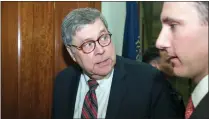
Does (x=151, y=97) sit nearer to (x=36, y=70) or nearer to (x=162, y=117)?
(x=162, y=117)

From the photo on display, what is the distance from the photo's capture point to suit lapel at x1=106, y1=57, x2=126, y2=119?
1.12 metres

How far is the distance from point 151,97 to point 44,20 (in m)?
0.73

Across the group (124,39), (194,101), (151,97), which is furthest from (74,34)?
(124,39)

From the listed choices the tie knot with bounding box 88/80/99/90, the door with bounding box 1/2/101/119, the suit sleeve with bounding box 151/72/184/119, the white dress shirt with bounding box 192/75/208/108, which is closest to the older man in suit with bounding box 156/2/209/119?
the white dress shirt with bounding box 192/75/208/108

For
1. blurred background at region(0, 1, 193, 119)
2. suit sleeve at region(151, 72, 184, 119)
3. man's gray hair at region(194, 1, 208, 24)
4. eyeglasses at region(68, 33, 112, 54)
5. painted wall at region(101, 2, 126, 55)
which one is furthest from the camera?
painted wall at region(101, 2, 126, 55)

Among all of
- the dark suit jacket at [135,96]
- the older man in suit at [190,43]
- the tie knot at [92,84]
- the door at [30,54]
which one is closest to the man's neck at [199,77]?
the older man in suit at [190,43]

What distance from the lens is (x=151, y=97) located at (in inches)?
44.8

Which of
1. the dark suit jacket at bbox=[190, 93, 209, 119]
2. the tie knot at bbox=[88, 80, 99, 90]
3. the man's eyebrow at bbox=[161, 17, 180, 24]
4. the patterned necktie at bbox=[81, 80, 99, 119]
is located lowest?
the patterned necktie at bbox=[81, 80, 99, 119]

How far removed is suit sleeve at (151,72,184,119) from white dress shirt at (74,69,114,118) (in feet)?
0.74

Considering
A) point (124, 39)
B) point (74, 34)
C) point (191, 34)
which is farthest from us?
point (124, 39)

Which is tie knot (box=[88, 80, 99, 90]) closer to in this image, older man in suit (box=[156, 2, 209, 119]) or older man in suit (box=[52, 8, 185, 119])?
older man in suit (box=[52, 8, 185, 119])

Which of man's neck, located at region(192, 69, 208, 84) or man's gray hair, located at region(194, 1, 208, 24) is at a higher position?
man's gray hair, located at region(194, 1, 208, 24)

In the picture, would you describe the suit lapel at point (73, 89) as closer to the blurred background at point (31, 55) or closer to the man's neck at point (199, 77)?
the blurred background at point (31, 55)

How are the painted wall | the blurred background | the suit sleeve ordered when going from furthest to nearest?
the painted wall, the blurred background, the suit sleeve
